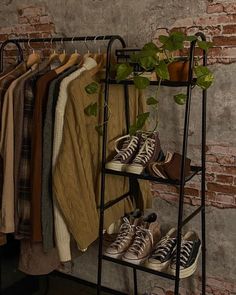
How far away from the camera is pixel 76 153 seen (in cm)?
182

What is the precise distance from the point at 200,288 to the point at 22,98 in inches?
56.0

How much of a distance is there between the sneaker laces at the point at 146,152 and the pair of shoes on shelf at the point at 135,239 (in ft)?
1.29

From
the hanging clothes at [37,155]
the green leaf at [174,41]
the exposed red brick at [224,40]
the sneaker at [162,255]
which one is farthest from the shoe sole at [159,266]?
the exposed red brick at [224,40]

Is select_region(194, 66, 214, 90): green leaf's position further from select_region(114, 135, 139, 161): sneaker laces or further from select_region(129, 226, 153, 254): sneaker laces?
select_region(129, 226, 153, 254): sneaker laces

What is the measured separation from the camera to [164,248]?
190 cm

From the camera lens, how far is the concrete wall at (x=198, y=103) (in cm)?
200

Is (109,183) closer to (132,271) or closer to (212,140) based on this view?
(212,140)

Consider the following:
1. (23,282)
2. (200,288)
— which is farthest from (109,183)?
(23,282)

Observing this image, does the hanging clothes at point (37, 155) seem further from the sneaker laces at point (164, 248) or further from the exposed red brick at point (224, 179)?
the exposed red brick at point (224, 179)

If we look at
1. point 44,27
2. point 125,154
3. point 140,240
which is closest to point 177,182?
point 125,154

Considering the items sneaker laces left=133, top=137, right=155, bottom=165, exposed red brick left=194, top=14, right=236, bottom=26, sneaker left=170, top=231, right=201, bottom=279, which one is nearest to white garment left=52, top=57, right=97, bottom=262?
sneaker laces left=133, top=137, right=155, bottom=165

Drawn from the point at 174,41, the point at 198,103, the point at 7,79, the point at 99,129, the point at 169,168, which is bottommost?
the point at 169,168

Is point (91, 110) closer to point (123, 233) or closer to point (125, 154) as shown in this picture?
point (125, 154)

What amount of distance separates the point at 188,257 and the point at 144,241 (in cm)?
23
